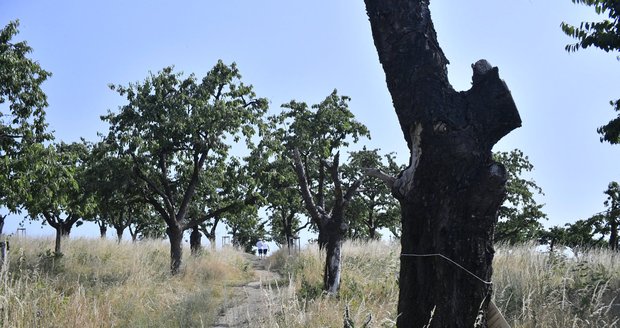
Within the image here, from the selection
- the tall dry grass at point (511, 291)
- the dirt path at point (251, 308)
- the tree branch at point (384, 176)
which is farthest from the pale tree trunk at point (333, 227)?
the tree branch at point (384, 176)

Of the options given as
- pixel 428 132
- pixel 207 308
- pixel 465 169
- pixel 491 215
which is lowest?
pixel 207 308

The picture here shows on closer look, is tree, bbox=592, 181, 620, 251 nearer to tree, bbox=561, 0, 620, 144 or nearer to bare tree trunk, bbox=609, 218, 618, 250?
bare tree trunk, bbox=609, 218, 618, 250

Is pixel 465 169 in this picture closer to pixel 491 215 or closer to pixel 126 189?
pixel 491 215

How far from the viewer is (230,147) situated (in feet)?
61.4

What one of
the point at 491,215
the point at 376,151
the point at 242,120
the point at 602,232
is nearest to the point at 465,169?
the point at 491,215

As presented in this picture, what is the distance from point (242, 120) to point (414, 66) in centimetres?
1482

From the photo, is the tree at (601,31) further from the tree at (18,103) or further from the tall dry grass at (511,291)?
the tree at (18,103)

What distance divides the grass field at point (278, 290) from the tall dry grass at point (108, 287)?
0.02 metres

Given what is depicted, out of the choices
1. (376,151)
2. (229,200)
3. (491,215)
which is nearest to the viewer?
(491,215)

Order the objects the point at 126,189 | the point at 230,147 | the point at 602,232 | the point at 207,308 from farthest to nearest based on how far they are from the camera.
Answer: the point at 602,232 < the point at 230,147 < the point at 126,189 < the point at 207,308

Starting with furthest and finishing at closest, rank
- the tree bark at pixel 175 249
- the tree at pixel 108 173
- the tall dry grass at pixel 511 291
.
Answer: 1. the tree bark at pixel 175 249
2. the tree at pixel 108 173
3. the tall dry grass at pixel 511 291

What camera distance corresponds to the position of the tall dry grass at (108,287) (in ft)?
17.5

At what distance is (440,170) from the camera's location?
331 centimetres

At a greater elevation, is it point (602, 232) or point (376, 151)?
point (376, 151)
